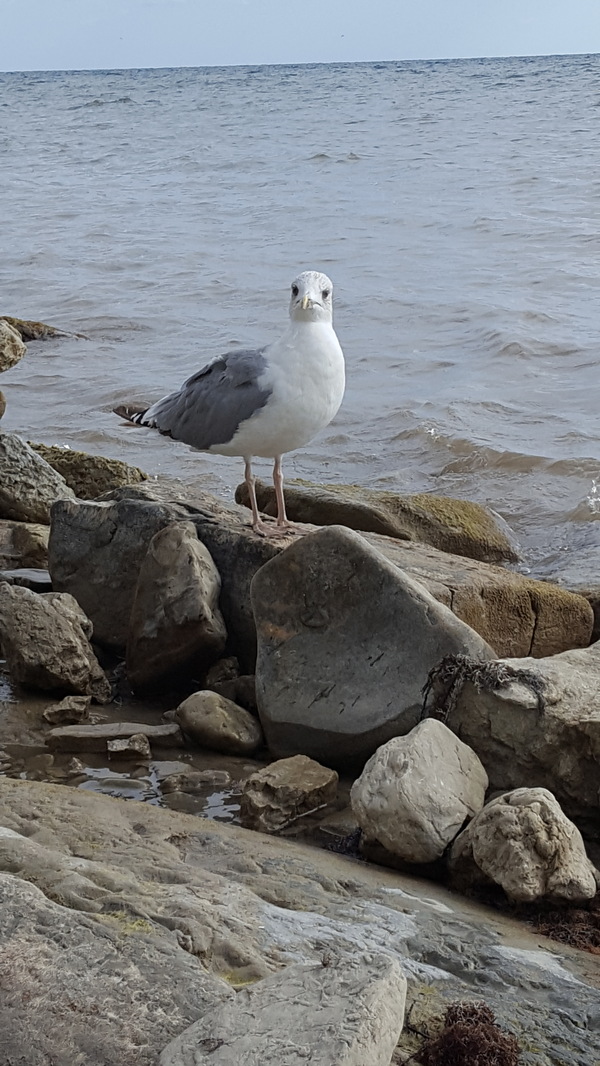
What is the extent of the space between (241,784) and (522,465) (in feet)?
16.7

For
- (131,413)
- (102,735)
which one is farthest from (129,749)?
(131,413)

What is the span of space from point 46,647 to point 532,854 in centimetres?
225

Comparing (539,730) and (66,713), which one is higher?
(539,730)

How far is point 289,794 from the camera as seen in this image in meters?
3.94

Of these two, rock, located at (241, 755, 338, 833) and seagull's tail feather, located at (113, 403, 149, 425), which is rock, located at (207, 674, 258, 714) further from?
seagull's tail feather, located at (113, 403, 149, 425)

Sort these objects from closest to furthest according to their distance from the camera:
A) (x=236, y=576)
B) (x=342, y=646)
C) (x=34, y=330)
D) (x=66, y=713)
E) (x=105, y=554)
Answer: (x=342, y=646)
(x=66, y=713)
(x=236, y=576)
(x=105, y=554)
(x=34, y=330)

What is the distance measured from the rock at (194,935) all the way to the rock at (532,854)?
12 centimetres

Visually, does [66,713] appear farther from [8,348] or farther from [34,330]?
[34,330]

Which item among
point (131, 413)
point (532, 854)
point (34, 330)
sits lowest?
point (532, 854)

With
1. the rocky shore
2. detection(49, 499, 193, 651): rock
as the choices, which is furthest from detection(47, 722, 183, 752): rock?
detection(49, 499, 193, 651): rock

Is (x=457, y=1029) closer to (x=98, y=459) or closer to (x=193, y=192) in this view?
(x=98, y=459)

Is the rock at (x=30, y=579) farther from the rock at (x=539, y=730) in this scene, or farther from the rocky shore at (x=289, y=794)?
the rock at (x=539, y=730)

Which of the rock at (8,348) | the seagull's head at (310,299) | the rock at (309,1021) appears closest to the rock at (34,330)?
the rock at (8,348)

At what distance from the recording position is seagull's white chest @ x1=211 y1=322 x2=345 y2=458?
5238mm
